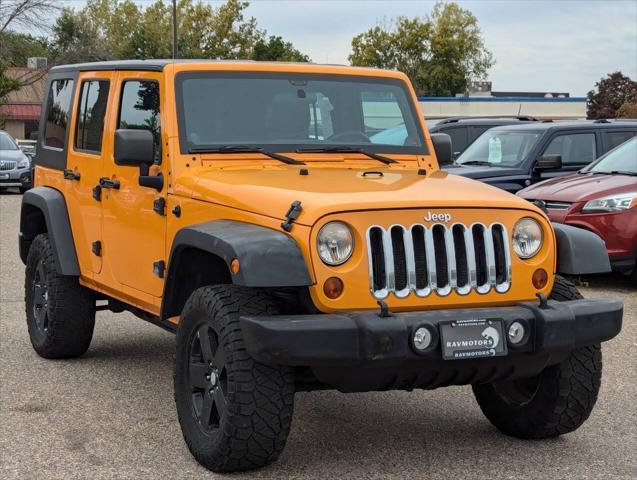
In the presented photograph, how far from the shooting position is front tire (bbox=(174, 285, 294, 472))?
498 centimetres

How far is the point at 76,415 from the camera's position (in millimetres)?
6434

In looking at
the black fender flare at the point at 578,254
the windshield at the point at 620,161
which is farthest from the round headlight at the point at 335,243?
the windshield at the point at 620,161

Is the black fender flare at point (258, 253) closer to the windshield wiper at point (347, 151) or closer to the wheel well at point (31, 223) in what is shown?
the windshield wiper at point (347, 151)

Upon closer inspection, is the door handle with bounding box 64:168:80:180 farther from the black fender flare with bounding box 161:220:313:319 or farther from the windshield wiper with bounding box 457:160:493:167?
the windshield wiper with bounding box 457:160:493:167

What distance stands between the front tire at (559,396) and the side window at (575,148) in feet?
30.9

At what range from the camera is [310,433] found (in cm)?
607

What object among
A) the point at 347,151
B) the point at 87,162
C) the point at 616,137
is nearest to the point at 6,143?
the point at 616,137

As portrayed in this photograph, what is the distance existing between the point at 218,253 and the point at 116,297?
2.08m

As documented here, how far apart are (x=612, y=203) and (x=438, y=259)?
699 cm

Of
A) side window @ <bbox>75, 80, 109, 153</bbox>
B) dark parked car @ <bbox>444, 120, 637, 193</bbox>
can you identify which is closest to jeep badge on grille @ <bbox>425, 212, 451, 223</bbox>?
side window @ <bbox>75, 80, 109, 153</bbox>

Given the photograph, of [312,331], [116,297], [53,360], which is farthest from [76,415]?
[312,331]

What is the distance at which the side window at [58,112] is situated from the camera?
26.2 ft

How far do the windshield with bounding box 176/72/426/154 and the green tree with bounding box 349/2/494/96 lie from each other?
87.0 m

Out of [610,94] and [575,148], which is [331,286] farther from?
[610,94]
